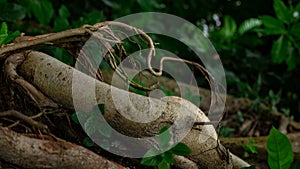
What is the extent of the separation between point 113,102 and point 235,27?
2317 mm

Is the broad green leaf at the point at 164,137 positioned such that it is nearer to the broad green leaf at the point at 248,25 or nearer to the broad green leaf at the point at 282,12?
the broad green leaf at the point at 282,12

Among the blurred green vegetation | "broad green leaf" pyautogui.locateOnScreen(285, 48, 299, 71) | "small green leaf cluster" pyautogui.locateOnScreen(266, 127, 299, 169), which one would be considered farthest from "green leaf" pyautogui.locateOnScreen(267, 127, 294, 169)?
"broad green leaf" pyautogui.locateOnScreen(285, 48, 299, 71)

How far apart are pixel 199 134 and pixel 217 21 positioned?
2729 mm

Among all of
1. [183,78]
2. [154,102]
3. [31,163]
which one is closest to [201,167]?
[154,102]

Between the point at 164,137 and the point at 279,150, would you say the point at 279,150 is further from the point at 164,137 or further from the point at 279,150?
the point at 164,137

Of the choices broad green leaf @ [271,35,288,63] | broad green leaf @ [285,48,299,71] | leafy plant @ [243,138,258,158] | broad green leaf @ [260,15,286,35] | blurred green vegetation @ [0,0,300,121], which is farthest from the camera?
broad green leaf @ [285,48,299,71]

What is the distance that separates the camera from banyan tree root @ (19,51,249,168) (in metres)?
1.16

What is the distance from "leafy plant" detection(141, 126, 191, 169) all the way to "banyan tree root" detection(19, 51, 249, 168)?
0.07m

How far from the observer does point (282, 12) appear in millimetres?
2529

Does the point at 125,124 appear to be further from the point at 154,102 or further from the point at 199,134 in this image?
the point at 199,134

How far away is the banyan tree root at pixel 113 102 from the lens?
3.80ft

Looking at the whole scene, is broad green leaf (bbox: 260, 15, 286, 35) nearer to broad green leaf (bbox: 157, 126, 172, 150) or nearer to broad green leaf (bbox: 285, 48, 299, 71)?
broad green leaf (bbox: 285, 48, 299, 71)

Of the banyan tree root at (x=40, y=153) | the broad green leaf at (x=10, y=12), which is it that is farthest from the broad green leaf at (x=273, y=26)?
the banyan tree root at (x=40, y=153)

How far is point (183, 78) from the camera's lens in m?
2.79
